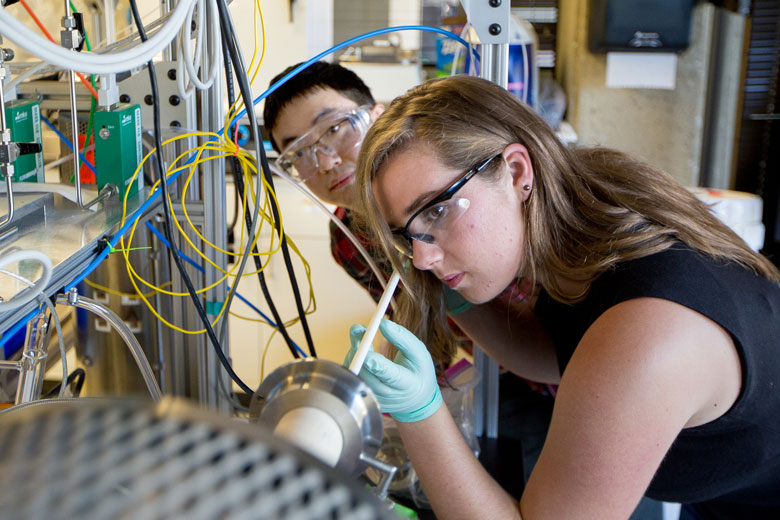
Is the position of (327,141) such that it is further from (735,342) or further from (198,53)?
(735,342)

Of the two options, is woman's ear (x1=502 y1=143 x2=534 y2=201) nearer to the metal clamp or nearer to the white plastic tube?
the white plastic tube

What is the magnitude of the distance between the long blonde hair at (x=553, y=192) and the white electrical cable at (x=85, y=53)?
1.47ft

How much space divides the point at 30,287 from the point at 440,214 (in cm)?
53

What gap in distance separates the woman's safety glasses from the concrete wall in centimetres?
227

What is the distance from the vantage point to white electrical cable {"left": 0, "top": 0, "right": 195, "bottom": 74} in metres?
0.49

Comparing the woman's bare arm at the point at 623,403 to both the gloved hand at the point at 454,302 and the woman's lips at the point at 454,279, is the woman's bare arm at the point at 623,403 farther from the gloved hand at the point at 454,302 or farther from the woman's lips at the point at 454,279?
the gloved hand at the point at 454,302

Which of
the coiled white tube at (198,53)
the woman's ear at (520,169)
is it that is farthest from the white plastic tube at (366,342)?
the coiled white tube at (198,53)

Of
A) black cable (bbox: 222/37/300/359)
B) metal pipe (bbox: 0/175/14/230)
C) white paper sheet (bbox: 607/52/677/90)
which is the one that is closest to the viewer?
metal pipe (bbox: 0/175/14/230)

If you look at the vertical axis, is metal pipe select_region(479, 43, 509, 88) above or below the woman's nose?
above

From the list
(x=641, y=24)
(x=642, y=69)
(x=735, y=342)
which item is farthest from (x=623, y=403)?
(x=642, y=69)

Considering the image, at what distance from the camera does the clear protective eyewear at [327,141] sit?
1562 mm

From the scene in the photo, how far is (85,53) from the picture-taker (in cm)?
57

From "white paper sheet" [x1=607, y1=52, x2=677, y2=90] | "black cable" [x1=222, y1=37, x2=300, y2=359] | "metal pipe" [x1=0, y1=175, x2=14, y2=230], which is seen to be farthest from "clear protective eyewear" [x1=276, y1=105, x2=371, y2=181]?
"white paper sheet" [x1=607, y1=52, x2=677, y2=90]

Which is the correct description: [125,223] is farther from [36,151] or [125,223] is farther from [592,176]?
[592,176]
